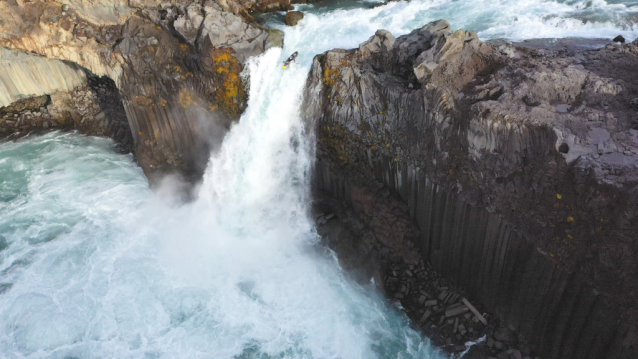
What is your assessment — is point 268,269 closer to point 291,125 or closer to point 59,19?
point 291,125

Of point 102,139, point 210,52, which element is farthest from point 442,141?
point 102,139

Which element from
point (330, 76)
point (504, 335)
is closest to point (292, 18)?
point (330, 76)

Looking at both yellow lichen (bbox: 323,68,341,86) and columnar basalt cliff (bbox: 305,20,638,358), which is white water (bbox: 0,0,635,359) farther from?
columnar basalt cliff (bbox: 305,20,638,358)

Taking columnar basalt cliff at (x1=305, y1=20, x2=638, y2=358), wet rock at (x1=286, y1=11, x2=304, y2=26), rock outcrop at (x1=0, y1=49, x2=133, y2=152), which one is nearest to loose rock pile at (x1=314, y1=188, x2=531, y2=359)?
columnar basalt cliff at (x1=305, y1=20, x2=638, y2=358)

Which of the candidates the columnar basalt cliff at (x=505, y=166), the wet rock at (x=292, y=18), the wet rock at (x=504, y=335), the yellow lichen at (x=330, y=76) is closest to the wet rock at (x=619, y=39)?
the columnar basalt cliff at (x=505, y=166)

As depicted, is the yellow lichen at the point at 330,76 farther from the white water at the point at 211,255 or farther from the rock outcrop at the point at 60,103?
the rock outcrop at the point at 60,103

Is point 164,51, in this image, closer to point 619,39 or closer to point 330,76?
point 330,76
